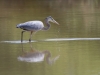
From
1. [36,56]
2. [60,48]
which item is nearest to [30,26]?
[60,48]

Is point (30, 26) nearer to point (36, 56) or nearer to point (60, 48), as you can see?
point (60, 48)

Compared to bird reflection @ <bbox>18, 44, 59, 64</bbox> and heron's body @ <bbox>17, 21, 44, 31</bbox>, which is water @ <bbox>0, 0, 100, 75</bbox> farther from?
heron's body @ <bbox>17, 21, 44, 31</bbox>

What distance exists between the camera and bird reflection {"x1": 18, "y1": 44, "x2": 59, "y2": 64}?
10049 millimetres

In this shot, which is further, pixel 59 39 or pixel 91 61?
pixel 59 39

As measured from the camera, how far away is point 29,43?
40.8ft

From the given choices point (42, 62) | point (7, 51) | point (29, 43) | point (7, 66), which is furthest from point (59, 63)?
point (29, 43)

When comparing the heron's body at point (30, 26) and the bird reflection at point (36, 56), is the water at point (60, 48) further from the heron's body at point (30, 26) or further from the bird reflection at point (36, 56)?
the heron's body at point (30, 26)

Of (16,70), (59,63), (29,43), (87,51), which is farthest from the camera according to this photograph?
(29,43)

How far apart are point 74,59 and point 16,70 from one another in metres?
1.48

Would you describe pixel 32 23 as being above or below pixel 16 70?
above

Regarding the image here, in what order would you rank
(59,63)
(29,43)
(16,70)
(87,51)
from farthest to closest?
1. (29,43)
2. (87,51)
3. (59,63)
4. (16,70)

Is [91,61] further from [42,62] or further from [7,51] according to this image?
Result: [7,51]

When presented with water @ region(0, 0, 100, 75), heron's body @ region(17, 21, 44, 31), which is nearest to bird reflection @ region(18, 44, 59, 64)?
water @ region(0, 0, 100, 75)

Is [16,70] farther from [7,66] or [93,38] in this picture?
[93,38]
